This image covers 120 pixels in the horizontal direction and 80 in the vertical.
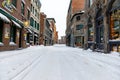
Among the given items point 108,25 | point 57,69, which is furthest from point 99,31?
point 57,69

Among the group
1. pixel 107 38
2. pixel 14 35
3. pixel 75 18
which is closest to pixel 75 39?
pixel 75 18

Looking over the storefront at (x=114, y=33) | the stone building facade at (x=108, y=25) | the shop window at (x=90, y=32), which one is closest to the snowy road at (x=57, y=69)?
the stone building facade at (x=108, y=25)

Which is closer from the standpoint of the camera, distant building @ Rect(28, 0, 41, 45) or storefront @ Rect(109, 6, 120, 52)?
storefront @ Rect(109, 6, 120, 52)

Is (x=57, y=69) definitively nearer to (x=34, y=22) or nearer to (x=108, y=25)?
(x=108, y=25)

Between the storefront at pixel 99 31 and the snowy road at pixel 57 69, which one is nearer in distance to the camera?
the snowy road at pixel 57 69

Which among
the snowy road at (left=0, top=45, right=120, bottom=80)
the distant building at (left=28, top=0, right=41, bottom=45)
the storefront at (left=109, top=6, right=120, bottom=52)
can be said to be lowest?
the snowy road at (left=0, top=45, right=120, bottom=80)

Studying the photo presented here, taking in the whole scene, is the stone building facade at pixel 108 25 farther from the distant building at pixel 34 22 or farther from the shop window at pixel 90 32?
the distant building at pixel 34 22

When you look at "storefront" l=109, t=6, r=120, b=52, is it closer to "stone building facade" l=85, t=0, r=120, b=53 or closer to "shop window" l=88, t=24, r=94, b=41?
"stone building facade" l=85, t=0, r=120, b=53

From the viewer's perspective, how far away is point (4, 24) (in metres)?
16.4

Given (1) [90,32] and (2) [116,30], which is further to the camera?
(1) [90,32]

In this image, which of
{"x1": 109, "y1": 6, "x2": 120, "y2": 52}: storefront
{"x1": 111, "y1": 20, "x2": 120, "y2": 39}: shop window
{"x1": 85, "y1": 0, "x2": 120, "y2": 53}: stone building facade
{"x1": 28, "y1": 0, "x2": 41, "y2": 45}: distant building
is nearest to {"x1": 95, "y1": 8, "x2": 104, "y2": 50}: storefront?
{"x1": 85, "y1": 0, "x2": 120, "y2": 53}: stone building facade

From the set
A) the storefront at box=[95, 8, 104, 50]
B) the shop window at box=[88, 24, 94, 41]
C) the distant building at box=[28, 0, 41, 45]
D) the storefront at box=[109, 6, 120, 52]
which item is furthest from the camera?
the distant building at box=[28, 0, 41, 45]

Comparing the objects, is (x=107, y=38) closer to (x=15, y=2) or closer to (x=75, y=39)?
(x=15, y=2)

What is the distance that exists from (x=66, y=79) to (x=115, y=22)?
1135 centimetres
